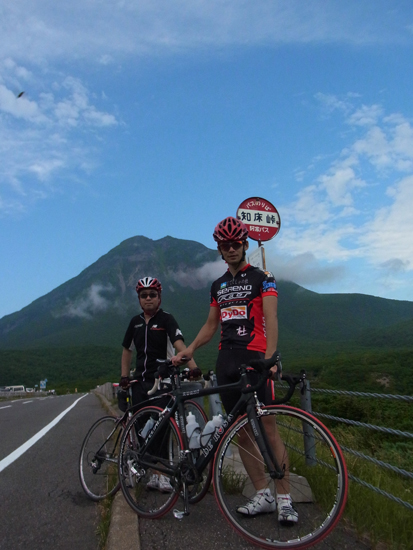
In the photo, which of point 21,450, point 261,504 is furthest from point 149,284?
point 21,450

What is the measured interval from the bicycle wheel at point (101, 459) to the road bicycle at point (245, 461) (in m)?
0.40

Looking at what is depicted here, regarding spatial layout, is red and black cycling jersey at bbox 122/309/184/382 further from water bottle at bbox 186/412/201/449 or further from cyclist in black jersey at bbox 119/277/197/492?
water bottle at bbox 186/412/201/449

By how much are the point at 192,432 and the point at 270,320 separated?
0.97m

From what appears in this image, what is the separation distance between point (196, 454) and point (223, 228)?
1.61m

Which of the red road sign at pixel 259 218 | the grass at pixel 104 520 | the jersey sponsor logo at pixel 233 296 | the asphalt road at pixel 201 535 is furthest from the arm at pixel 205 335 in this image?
the red road sign at pixel 259 218

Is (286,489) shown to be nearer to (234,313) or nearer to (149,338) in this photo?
(234,313)

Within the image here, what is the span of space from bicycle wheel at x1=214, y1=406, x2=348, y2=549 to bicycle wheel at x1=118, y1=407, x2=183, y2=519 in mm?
418

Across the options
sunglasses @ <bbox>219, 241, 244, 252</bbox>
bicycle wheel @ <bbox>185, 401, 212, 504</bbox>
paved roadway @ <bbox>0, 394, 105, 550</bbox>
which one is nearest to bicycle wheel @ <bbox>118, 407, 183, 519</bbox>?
bicycle wheel @ <bbox>185, 401, 212, 504</bbox>

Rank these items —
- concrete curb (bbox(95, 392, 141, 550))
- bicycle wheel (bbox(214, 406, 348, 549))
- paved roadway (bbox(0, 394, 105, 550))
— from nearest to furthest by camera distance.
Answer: bicycle wheel (bbox(214, 406, 348, 549)), concrete curb (bbox(95, 392, 141, 550)), paved roadway (bbox(0, 394, 105, 550))

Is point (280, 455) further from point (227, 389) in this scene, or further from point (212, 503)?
point (212, 503)

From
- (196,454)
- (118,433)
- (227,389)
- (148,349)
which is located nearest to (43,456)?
(118,433)

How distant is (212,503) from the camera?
3.51m

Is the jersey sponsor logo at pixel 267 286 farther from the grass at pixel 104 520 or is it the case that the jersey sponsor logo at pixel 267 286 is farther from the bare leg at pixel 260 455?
the grass at pixel 104 520

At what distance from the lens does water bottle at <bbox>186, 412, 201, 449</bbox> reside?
3.19m
